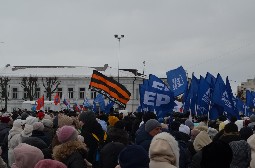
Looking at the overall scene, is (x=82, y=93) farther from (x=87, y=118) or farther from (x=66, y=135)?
(x=66, y=135)

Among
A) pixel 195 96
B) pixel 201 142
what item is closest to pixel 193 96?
pixel 195 96

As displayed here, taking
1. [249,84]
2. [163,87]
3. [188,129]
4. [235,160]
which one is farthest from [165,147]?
[249,84]

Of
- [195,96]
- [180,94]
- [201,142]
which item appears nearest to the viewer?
[201,142]

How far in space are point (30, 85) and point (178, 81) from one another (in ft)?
224

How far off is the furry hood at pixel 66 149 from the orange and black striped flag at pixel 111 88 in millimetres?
9010

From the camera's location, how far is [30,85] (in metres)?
81.1

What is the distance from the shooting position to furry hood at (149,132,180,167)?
4.43 m

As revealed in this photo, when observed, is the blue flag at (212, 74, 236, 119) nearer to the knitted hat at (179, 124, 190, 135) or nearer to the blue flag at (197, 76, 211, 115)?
the blue flag at (197, 76, 211, 115)

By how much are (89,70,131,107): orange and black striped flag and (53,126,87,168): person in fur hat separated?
8.97 m

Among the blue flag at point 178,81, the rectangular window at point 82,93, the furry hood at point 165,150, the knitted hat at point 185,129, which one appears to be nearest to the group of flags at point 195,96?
the blue flag at point 178,81

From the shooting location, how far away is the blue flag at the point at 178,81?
14.7 m

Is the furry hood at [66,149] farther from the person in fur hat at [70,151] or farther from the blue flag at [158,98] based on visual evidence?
the blue flag at [158,98]

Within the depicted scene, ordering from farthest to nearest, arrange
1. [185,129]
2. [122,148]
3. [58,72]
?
1. [58,72]
2. [185,129]
3. [122,148]

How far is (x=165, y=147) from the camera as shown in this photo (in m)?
4.45
